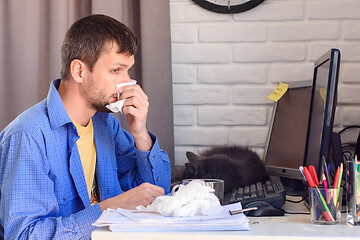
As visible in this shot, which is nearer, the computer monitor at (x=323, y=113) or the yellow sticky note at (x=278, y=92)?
the computer monitor at (x=323, y=113)

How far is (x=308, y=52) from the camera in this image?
6.04ft

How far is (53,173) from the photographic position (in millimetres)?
1234

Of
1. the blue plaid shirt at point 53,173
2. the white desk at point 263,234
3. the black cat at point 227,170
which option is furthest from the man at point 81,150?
the white desk at point 263,234

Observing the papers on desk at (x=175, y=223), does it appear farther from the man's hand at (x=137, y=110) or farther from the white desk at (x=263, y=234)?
the man's hand at (x=137, y=110)

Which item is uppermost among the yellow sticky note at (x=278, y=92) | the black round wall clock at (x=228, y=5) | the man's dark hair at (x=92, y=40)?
the black round wall clock at (x=228, y=5)

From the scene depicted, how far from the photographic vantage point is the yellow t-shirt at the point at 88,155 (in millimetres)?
1458

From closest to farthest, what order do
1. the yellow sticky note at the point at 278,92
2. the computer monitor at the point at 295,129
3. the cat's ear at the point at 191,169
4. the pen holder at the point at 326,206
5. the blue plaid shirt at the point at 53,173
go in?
the pen holder at the point at 326,206, the blue plaid shirt at the point at 53,173, the computer monitor at the point at 295,129, the cat's ear at the point at 191,169, the yellow sticky note at the point at 278,92

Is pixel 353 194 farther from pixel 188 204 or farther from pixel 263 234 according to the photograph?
pixel 188 204

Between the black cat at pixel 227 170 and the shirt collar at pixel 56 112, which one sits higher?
the shirt collar at pixel 56 112

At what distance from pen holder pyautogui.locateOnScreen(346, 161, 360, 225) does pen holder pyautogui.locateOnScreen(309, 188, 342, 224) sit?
0.08ft

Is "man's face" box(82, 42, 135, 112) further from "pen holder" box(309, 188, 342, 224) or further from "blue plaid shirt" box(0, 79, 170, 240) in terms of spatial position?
"pen holder" box(309, 188, 342, 224)

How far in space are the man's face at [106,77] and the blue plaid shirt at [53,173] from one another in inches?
4.1

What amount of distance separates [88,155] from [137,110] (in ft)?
0.77

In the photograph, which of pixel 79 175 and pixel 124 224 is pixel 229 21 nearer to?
pixel 79 175
